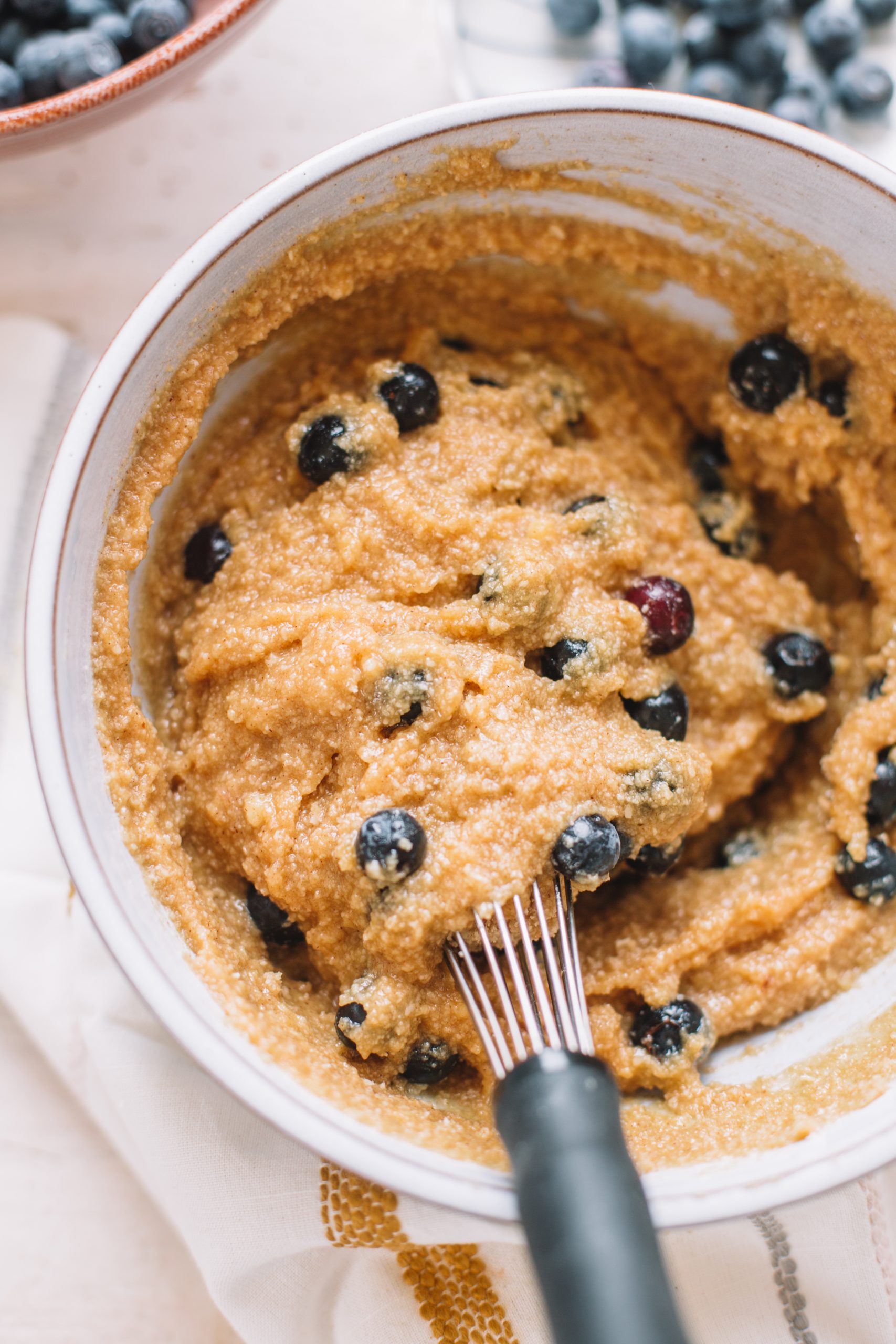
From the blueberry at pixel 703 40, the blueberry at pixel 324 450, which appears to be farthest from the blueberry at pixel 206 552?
the blueberry at pixel 703 40

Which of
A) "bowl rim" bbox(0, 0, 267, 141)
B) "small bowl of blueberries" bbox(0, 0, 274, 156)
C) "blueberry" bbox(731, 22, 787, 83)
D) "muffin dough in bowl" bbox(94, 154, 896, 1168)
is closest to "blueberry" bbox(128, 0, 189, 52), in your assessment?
"small bowl of blueberries" bbox(0, 0, 274, 156)

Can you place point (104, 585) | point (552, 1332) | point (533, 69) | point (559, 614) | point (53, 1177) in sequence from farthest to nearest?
1. point (533, 69)
2. point (53, 1177)
3. point (559, 614)
4. point (104, 585)
5. point (552, 1332)

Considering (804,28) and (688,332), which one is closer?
(688,332)

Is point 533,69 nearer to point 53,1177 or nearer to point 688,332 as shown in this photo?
point 688,332

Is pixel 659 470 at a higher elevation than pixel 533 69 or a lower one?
lower

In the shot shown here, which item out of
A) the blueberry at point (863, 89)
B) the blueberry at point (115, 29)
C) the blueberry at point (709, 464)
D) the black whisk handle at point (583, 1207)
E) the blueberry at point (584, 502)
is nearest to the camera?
the black whisk handle at point (583, 1207)

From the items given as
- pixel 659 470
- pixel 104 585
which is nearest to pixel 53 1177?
pixel 104 585

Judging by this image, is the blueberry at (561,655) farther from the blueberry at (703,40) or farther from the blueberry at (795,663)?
the blueberry at (703,40)
